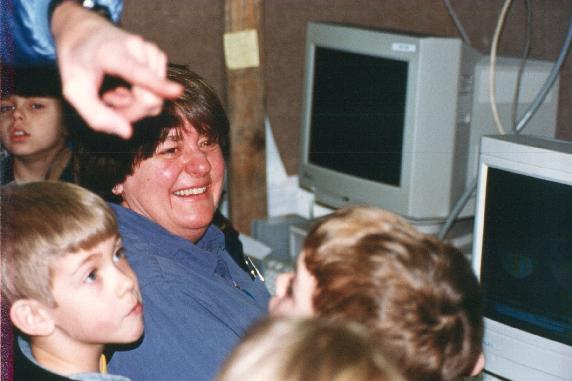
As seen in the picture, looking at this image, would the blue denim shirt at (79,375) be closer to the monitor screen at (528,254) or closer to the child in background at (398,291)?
the child in background at (398,291)

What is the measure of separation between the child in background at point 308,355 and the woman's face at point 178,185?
89 centimetres

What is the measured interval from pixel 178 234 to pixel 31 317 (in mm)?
549

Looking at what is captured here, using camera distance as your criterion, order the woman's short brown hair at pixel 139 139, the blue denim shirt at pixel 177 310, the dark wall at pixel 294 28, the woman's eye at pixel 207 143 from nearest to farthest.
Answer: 1. the blue denim shirt at pixel 177 310
2. the woman's short brown hair at pixel 139 139
3. the woman's eye at pixel 207 143
4. the dark wall at pixel 294 28

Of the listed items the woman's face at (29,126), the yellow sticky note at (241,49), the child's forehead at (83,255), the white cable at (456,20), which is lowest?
the child's forehead at (83,255)

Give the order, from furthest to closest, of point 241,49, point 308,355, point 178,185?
point 241,49 < point 178,185 < point 308,355

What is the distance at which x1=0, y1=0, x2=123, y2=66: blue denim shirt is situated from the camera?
1.12 metres

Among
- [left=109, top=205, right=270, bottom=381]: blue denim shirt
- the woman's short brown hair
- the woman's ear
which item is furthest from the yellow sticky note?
[left=109, top=205, right=270, bottom=381]: blue denim shirt

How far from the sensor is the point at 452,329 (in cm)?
102

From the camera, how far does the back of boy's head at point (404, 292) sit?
0.99 metres

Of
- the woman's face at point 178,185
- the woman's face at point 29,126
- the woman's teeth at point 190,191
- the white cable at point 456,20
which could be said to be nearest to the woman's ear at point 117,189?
the woman's face at point 178,185

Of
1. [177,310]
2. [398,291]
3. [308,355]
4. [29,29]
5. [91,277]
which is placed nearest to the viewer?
[308,355]

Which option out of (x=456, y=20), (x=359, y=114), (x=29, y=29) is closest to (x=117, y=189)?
(x=29, y=29)

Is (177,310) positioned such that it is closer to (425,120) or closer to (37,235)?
(37,235)

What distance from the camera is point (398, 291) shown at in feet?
3.28
